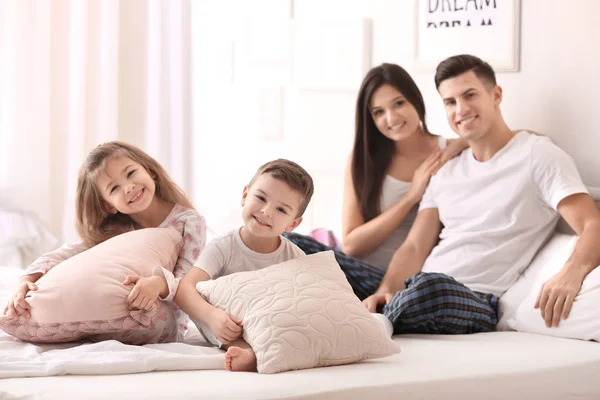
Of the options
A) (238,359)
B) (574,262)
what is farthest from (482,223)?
(238,359)

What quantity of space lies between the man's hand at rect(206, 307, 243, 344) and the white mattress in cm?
12

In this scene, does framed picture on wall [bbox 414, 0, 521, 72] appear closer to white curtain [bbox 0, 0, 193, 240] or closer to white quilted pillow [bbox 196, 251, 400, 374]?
white quilted pillow [bbox 196, 251, 400, 374]

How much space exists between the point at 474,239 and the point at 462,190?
16cm

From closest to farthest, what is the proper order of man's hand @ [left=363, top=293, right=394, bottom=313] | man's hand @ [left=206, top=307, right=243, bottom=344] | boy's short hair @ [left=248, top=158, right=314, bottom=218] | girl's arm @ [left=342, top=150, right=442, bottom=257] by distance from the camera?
man's hand @ [left=206, top=307, right=243, bottom=344] < boy's short hair @ [left=248, top=158, right=314, bottom=218] < man's hand @ [left=363, top=293, right=394, bottom=313] < girl's arm @ [left=342, top=150, right=442, bottom=257]

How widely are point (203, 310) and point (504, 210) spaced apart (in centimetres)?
102

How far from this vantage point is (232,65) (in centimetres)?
398

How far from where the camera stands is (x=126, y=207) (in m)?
2.14

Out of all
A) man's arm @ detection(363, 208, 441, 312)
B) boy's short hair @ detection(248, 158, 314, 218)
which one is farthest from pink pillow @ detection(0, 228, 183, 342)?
man's arm @ detection(363, 208, 441, 312)

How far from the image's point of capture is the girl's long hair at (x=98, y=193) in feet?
7.11

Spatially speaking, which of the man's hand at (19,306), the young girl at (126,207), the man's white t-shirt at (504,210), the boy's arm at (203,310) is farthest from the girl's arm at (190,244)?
the man's white t-shirt at (504,210)

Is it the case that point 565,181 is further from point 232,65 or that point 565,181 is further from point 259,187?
point 232,65

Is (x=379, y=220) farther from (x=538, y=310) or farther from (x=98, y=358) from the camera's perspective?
(x=98, y=358)

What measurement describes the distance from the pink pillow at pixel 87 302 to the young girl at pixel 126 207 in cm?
10

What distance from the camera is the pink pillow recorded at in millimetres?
1871
